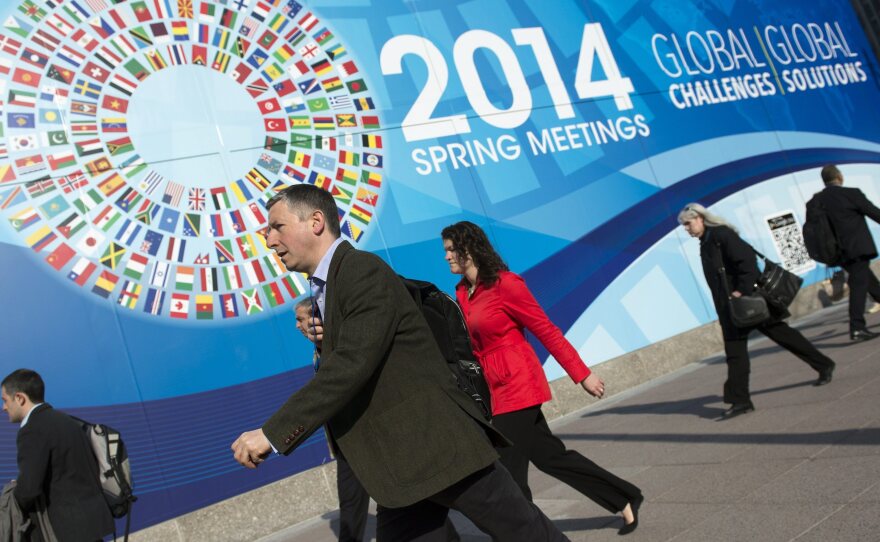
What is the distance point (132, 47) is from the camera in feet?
25.7

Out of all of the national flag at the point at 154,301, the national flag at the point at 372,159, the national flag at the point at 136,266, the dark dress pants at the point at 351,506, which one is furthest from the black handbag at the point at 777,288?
the national flag at the point at 136,266

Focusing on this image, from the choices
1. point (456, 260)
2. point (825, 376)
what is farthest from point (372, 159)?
point (825, 376)

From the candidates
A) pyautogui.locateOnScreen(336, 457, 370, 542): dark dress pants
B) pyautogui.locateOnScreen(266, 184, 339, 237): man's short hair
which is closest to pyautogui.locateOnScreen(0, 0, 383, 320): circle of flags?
pyautogui.locateOnScreen(336, 457, 370, 542): dark dress pants

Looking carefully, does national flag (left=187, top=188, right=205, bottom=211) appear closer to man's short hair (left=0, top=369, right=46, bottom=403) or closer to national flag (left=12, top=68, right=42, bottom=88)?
national flag (left=12, top=68, right=42, bottom=88)

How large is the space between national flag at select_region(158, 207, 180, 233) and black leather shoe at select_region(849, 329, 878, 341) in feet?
22.0

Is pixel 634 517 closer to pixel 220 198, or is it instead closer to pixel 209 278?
pixel 209 278

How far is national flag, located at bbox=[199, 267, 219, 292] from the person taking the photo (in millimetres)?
7684

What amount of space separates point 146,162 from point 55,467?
365 centimetres

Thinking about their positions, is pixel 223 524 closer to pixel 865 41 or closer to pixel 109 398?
pixel 109 398

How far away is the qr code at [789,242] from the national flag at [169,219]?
27.5ft

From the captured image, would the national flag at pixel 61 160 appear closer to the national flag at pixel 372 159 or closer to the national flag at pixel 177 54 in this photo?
the national flag at pixel 177 54

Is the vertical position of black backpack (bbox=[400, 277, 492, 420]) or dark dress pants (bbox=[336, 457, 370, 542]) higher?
black backpack (bbox=[400, 277, 492, 420])

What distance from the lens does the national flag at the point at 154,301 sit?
7402 mm

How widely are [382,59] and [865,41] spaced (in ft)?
35.1
